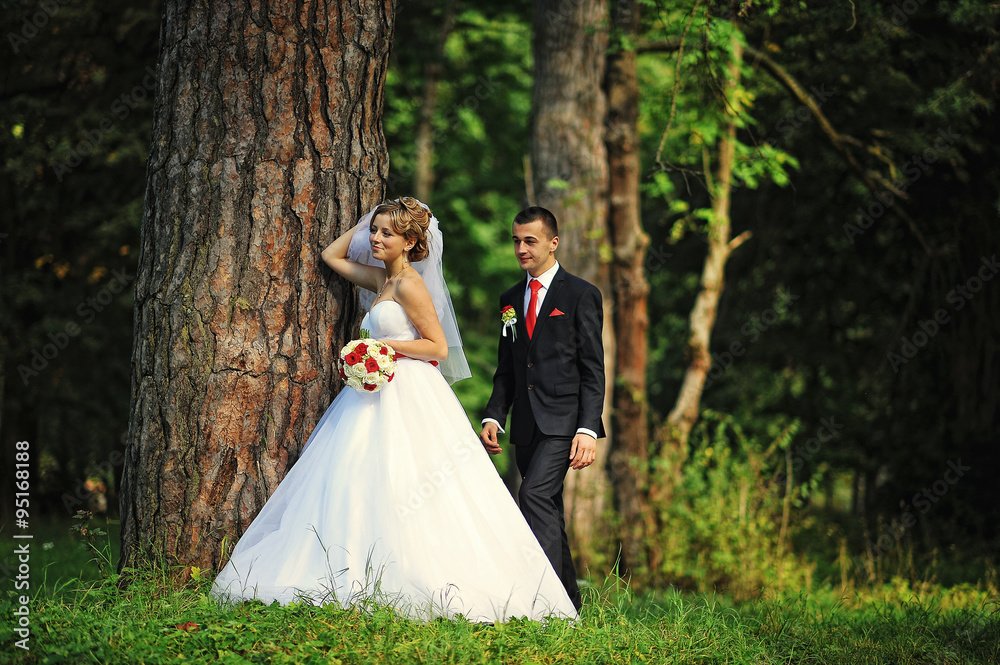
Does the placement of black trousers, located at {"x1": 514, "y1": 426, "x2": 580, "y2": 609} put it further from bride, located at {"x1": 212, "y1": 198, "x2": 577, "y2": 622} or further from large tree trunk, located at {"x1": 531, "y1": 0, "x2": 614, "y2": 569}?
large tree trunk, located at {"x1": 531, "y1": 0, "x2": 614, "y2": 569}

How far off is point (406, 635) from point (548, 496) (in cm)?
138

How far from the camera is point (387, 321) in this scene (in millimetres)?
4871

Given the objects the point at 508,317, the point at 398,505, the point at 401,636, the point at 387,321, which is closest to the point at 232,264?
the point at 387,321

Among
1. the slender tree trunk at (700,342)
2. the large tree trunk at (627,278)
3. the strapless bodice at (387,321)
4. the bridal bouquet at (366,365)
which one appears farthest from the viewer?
the large tree trunk at (627,278)

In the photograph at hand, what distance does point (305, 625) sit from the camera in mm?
3857

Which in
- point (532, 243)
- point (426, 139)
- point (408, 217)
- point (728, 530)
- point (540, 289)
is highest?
point (426, 139)

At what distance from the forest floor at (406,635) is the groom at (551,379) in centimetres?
70

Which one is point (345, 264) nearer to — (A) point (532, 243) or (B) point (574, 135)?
(A) point (532, 243)

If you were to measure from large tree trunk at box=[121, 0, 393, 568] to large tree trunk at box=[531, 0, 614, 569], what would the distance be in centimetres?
495

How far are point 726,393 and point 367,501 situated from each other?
1071 centimetres

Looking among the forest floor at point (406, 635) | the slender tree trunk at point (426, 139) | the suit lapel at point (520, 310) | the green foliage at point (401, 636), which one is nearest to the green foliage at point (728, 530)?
the forest floor at point (406, 635)

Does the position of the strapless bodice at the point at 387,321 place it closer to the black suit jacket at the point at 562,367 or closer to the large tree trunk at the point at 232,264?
the large tree trunk at the point at 232,264

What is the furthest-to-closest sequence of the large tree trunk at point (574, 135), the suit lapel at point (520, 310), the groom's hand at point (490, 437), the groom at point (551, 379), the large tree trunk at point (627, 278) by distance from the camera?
the large tree trunk at point (627, 278) < the large tree trunk at point (574, 135) < the suit lapel at point (520, 310) < the groom's hand at point (490, 437) < the groom at point (551, 379)

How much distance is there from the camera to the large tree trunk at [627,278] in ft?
33.7
